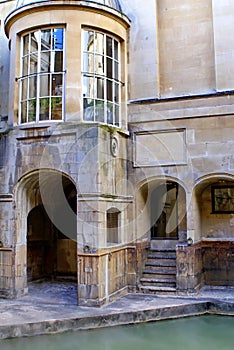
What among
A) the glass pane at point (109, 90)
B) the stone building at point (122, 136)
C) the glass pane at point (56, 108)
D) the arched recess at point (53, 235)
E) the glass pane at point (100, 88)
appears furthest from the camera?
the arched recess at point (53, 235)

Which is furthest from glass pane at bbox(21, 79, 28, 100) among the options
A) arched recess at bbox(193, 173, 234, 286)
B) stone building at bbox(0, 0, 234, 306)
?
arched recess at bbox(193, 173, 234, 286)

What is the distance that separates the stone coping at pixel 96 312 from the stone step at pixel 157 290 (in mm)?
308

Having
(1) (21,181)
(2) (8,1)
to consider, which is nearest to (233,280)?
(1) (21,181)

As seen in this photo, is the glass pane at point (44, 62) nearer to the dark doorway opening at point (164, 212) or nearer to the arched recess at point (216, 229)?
the dark doorway opening at point (164, 212)

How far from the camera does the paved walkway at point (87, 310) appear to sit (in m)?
6.91

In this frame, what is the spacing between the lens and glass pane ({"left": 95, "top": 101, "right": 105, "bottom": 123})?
9242 millimetres

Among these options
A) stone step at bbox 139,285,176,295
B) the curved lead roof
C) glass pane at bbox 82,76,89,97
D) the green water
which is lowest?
the green water

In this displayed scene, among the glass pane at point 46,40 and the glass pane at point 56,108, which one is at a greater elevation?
the glass pane at point 46,40

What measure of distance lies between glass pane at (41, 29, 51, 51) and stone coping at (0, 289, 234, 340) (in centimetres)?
590

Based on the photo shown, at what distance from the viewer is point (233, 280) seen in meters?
9.82

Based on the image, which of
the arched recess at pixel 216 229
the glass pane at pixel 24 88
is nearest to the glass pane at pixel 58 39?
the glass pane at pixel 24 88

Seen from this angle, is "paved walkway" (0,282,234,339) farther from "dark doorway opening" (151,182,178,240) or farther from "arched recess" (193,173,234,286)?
"dark doorway opening" (151,182,178,240)

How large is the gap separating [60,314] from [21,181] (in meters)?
3.19

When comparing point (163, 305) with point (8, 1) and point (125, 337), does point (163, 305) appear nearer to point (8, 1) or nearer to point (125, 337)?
point (125, 337)
